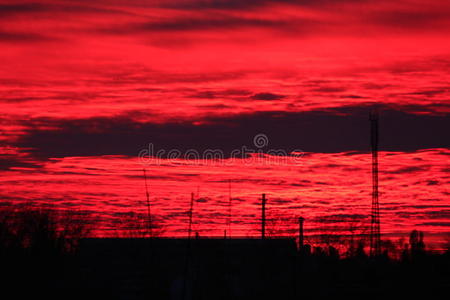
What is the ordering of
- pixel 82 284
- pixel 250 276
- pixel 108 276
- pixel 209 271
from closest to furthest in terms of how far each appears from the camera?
pixel 82 284 → pixel 108 276 → pixel 209 271 → pixel 250 276

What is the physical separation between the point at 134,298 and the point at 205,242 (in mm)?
23699

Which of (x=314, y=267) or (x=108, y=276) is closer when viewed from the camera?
(x=108, y=276)

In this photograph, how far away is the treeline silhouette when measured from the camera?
44.7 meters

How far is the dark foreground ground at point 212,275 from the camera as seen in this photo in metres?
43.8

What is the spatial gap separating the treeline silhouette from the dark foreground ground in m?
0.06

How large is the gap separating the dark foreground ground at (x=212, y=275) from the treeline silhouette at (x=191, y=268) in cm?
6

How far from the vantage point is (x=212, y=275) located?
5528 centimetres

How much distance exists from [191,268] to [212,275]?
6.15ft

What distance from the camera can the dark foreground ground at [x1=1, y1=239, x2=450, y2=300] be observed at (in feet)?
144

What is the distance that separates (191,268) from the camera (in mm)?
54062

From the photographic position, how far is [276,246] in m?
77.3

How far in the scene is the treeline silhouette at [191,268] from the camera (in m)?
44.7

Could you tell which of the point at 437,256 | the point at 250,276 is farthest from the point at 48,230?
the point at 437,256

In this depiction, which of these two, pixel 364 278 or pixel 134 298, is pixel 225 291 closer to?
pixel 134 298
